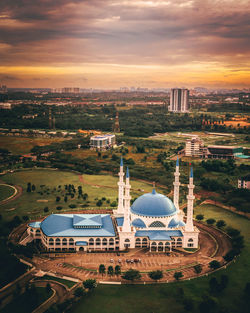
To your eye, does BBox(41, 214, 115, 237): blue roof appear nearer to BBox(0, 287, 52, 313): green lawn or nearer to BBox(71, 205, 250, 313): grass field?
BBox(71, 205, 250, 313): grass field

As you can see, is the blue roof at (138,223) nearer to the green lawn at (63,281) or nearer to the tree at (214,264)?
the tree at (214,264)

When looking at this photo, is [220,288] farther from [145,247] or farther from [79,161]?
[79,161]

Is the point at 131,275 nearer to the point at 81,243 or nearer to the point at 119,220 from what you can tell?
the point at 81,243

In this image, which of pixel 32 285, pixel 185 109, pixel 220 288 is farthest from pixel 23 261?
pixel 185 109

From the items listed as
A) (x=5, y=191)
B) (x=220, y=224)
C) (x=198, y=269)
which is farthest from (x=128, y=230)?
(x=5, y=191)

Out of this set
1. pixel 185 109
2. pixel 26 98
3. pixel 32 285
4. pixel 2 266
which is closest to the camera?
pixel 32 285

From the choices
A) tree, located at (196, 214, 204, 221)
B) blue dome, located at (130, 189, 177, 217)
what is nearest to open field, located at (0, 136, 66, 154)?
blue dome, located at (130, 189, 177, 217)
